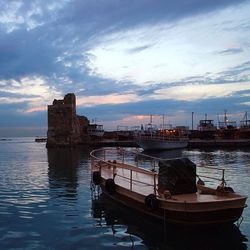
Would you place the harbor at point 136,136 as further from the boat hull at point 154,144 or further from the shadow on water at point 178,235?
the shadow on water at point 178,235

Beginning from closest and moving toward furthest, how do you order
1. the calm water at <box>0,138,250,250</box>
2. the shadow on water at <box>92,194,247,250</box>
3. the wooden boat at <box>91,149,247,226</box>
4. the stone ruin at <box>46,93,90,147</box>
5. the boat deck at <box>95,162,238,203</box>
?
the shadow on water at <box>92,194,247,250</box> < the calm water at <box>0,138,250,250</box> < the wooden boat at <box>91,149,247,226</box> < the boat deck at <box>95,162,238,203</box> < the stone ruin at <box>46,93,90,147</box>

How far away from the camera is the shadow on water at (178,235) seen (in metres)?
10.8

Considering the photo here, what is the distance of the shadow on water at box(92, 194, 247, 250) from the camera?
10.8 metres

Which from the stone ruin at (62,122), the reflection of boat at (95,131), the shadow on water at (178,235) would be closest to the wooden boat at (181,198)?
the shadow on water at (178,235)

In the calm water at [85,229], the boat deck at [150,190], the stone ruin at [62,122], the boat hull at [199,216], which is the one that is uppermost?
the stone ruin at [62,122]

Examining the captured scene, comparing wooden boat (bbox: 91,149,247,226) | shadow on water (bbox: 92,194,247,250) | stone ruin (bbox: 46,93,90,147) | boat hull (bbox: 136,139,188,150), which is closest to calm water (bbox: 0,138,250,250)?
shadow on water (bbox: 92,194,247,250)

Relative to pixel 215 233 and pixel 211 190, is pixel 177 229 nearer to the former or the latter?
pixel 215 233

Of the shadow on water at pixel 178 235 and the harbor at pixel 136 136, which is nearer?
the shadow on water at pixel 178 235

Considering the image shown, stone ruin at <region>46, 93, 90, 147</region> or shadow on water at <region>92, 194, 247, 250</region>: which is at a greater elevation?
stone ruin at <region>46, 93, 90, 147</region>

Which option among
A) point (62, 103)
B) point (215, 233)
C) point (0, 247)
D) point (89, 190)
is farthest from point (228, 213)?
point (62, 103)

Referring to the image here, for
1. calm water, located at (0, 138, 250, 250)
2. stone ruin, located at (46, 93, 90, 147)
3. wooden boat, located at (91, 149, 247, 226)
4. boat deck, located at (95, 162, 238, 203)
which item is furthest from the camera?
stone ruin, located at (46, 93, 90, 147)

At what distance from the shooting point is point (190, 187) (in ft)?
43.2

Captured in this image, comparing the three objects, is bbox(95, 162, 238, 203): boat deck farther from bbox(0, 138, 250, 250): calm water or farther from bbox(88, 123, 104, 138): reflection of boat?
bbox(88, 123, 104, 138): reflection of boat

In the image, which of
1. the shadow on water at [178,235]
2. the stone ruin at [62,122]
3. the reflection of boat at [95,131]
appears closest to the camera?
the shadow on water at [178,235]
